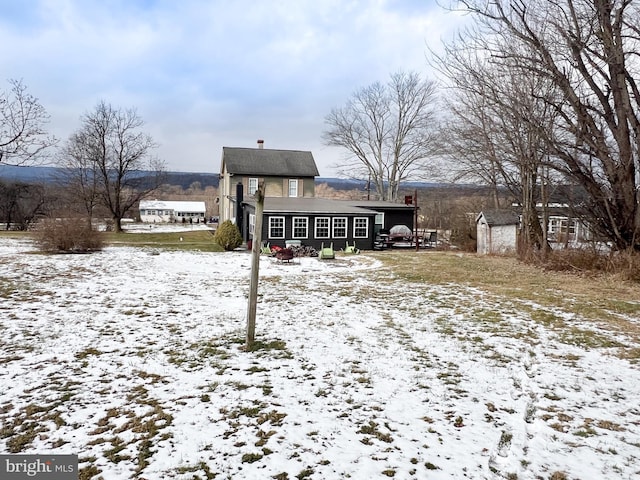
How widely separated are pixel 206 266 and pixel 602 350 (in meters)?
12.5

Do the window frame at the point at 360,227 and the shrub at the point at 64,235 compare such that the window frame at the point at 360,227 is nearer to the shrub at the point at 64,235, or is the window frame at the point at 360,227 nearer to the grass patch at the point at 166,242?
the grass patch at the point at 166,242

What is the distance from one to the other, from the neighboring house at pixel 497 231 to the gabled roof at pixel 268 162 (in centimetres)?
1808

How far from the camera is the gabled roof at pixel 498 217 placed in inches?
864

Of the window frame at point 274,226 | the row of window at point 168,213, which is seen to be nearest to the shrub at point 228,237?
the window frame at point 274,226

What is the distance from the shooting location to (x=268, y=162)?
36.0 m

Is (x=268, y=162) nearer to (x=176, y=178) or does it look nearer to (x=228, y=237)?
(x=228, y=237)

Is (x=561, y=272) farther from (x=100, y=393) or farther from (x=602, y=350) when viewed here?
(x=100, y=393)

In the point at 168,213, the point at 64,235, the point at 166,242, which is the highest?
the point at 168,213

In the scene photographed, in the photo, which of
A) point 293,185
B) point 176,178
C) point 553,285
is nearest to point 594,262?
point 553,285

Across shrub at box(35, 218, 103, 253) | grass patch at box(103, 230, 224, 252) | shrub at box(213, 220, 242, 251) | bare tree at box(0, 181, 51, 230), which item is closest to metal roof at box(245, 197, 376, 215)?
shrub at box(213, 220, 242, 251)

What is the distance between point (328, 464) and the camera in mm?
3084

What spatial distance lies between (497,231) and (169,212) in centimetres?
6852

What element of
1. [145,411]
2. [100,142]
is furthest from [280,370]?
[100,142]

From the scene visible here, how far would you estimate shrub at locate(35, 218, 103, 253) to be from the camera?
17000 mm
